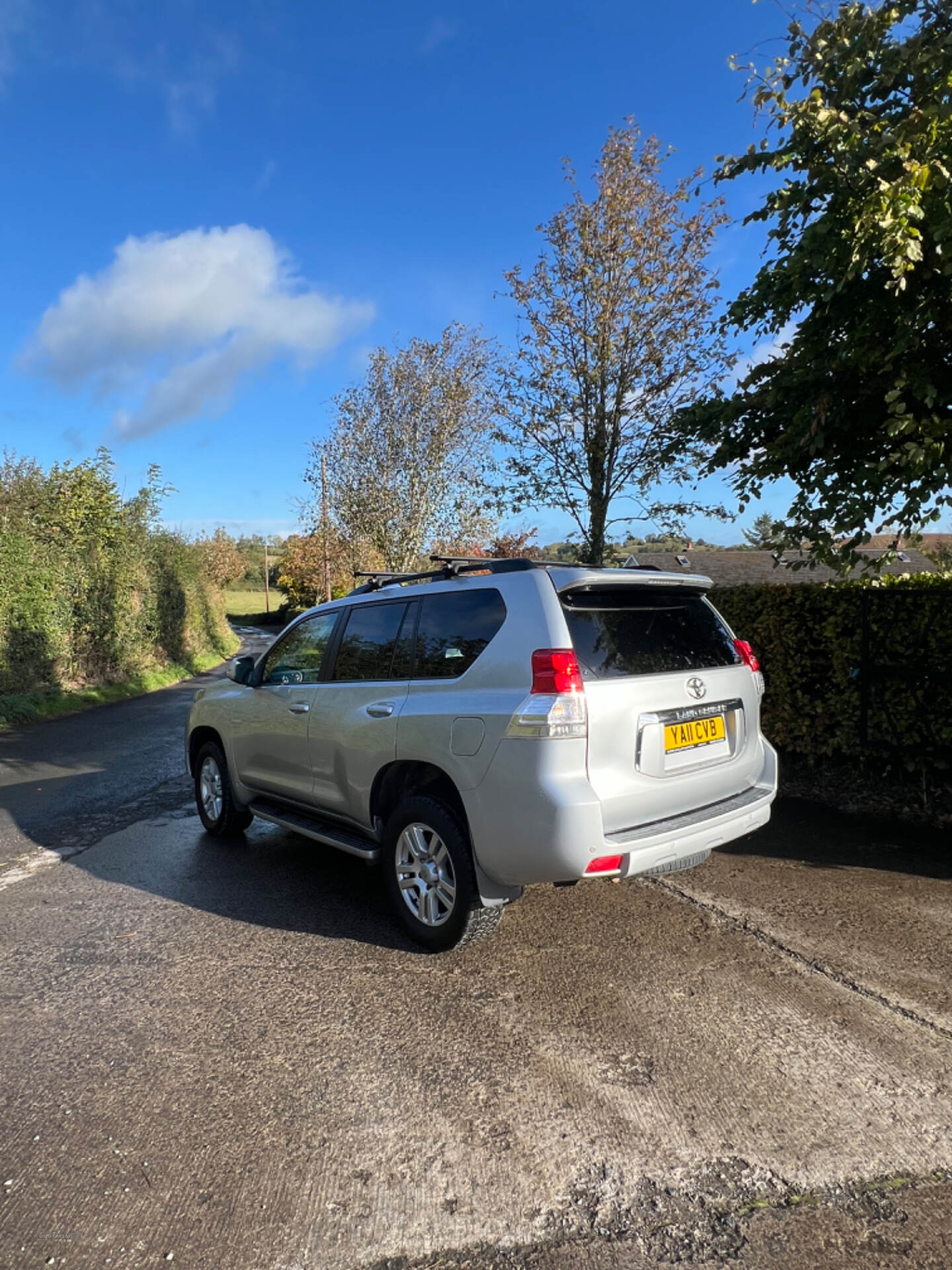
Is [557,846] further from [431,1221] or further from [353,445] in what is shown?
[353,445]

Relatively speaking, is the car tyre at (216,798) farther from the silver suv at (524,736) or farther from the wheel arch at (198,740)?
the silver suv at (524,736)

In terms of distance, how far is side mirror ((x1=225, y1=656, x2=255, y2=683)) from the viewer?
232 inches

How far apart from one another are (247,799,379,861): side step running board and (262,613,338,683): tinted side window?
849mm

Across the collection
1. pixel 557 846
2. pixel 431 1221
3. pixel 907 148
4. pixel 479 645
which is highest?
pixel 907 148

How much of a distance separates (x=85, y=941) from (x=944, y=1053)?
4030 millimetres

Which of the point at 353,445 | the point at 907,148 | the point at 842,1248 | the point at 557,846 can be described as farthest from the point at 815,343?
the point at 353,445

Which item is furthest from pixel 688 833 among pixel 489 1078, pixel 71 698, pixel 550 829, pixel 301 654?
pixel 71 698

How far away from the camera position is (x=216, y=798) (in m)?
6.27

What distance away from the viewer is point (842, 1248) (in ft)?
7.07

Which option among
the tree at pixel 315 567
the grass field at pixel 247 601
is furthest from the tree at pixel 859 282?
the grass field at pixel 247 601

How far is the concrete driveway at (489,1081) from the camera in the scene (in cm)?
227

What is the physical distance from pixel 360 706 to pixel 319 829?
851 mm

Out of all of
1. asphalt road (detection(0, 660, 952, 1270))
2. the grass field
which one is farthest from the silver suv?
the grass field

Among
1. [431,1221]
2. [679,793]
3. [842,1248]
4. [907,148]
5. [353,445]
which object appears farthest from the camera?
[353,445]
